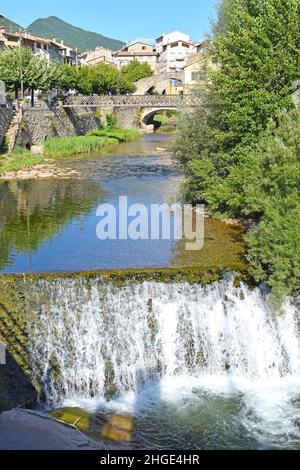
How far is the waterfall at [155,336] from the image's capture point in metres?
13.2

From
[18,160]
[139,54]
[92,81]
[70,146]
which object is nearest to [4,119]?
[18,160]

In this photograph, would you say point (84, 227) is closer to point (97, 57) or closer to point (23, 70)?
point (23, 70)

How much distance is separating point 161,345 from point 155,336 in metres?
0.27

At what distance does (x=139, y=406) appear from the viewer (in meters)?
12.3

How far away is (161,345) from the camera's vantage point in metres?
13.9

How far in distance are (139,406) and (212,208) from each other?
9.21 meters

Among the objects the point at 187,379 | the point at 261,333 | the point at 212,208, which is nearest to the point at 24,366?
the point at 187,379

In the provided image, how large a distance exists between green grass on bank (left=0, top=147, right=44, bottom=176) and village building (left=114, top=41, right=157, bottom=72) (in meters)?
71.7

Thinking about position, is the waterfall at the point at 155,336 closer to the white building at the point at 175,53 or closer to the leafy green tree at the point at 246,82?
the leafy green tree at the point at 246,82

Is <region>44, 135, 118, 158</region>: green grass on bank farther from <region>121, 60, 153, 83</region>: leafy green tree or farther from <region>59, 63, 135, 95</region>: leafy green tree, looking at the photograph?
<region>121, 60, 153, 83</region>: leafy green tree

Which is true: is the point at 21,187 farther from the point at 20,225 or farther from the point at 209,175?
the point at 209,175

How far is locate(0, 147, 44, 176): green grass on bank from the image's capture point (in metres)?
31.5

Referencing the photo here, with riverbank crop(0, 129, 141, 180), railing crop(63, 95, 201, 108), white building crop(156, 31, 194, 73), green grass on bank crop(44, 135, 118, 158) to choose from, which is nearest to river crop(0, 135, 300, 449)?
riverbank crop(0, 129, 141, 180)

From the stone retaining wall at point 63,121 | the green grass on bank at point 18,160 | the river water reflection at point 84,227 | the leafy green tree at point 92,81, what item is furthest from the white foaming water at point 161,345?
the leafy green tree at point 92,81
